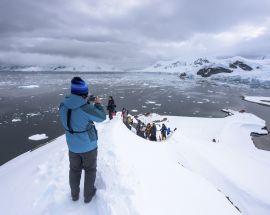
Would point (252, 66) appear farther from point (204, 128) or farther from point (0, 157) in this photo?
point (0, 157)

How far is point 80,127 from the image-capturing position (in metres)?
4.33

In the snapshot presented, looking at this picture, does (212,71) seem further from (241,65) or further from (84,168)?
Answer: (84,168)

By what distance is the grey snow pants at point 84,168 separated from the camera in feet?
14.8

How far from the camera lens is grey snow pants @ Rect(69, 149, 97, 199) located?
4.52 metres

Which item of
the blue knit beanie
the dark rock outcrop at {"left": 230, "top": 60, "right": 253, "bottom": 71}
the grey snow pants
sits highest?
the blue knit beanie

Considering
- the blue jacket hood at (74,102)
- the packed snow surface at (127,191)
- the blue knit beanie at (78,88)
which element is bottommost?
the packed snow surface at (127,191)

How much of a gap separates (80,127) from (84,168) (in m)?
0.86

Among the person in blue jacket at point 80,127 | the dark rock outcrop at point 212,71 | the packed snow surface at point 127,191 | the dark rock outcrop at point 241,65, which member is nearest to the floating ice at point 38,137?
the packed snow surface at point 127,191

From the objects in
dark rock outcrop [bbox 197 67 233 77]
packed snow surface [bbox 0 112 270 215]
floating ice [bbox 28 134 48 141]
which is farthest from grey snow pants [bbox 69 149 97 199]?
dark rock outcrop [bbox 197 67 233 77]

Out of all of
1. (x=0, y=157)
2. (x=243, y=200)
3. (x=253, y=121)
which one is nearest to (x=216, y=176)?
(x=243, y=200)

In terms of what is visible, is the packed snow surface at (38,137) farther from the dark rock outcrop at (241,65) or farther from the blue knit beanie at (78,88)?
the dark rock outcrop at (241,65)

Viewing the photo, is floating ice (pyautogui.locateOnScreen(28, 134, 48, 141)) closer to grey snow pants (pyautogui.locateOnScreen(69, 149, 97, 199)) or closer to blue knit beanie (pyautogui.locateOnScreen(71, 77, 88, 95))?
grey snow pants (pyautogui.locateOnScreen(69, 149, 97, 199))

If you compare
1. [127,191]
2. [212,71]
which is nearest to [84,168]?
[127,191]

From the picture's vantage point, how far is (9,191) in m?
6.34
